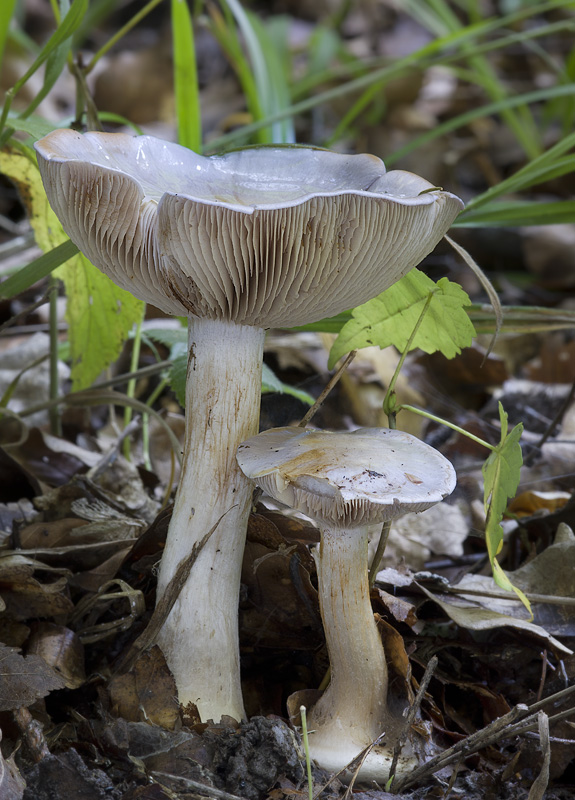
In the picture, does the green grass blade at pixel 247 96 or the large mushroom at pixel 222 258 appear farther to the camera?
the green grass blade at pixel 247 96

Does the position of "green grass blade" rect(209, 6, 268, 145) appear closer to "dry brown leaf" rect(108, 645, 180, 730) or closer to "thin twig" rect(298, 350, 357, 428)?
"thin twig" rect(298, 350, 357, 428)

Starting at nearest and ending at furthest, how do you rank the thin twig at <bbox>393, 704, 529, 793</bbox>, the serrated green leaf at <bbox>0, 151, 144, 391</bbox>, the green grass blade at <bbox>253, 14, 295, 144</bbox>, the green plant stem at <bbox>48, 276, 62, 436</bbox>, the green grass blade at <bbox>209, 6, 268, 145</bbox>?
the thin twig at <bbox>393, 704, 529, 793</bbox> < the serrated green leaf at <bbox>0, 151, 144, 391</bbox> < the green plant stem at <bbox>48, 276, 62, 436</bbox> < the green grass blade at <bbox>209, 6, 268, 145</bbox> < the green grass blade at <bbox>253, 14, 295, 144</bbox>

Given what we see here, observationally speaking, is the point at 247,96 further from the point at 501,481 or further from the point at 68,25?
the point at 501,481

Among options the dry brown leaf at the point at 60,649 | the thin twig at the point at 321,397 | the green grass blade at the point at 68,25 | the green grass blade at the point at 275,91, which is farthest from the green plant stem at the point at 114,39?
the dry brown leaf at the point at 60,649

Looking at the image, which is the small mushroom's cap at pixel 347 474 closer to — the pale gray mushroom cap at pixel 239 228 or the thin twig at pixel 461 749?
the pale gray mushroom cap at pixel 239 228

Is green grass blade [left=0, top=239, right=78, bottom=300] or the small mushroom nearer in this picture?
the small mushroom

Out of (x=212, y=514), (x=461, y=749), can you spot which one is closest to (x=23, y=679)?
(x=212, y=514)

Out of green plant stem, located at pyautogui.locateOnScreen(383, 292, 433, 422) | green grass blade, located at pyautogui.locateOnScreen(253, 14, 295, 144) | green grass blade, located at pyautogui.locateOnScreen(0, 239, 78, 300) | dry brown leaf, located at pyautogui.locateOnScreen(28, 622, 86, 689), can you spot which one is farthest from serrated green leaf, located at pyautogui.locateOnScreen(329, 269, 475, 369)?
green grass blade, located at pyautogui.locateOnScreen(253, 14, 295, 144)
